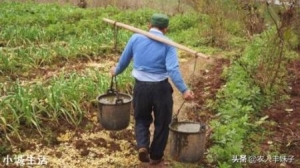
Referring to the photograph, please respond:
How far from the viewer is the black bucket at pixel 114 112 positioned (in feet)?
18.0

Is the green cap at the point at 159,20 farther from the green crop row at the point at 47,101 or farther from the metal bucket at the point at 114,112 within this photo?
the green crop row at the point at 47,101

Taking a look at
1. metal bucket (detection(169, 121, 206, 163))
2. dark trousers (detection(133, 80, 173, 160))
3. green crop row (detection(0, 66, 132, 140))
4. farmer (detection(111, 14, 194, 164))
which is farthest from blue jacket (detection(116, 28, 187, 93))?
green crop row (detection(0, 66, 132, 140))

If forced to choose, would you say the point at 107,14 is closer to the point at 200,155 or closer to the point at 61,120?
the point at 61,120

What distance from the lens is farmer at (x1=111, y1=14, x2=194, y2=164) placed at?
507cm

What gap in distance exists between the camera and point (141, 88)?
523 centimetres

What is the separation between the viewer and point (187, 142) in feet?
16.1

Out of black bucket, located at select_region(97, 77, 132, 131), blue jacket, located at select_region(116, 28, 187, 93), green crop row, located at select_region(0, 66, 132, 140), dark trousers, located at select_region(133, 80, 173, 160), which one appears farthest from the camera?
green crop row, located at select_region(0, 66, 132, 140)

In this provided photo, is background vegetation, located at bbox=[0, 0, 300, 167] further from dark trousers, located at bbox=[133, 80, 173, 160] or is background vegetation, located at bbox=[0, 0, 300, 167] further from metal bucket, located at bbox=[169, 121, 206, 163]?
dark trousers, located at bbox=[133, 80, 173, 160]

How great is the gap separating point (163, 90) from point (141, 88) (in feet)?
0.81

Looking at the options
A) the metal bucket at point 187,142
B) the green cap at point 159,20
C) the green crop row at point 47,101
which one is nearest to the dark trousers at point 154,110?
the metal bucket at point 187,142

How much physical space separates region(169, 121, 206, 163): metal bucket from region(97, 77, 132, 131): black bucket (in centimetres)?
74

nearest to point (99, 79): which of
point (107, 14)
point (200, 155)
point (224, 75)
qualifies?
point (224, 75)

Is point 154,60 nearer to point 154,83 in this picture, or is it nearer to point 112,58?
point 154,83

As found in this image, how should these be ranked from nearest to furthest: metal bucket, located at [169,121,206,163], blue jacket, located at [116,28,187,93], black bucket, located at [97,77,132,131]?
metal bucket, located at [169,121,206,163] < blue jacket, located at [116,28,187,93] < black bucket, located at [97,77,132,131]
